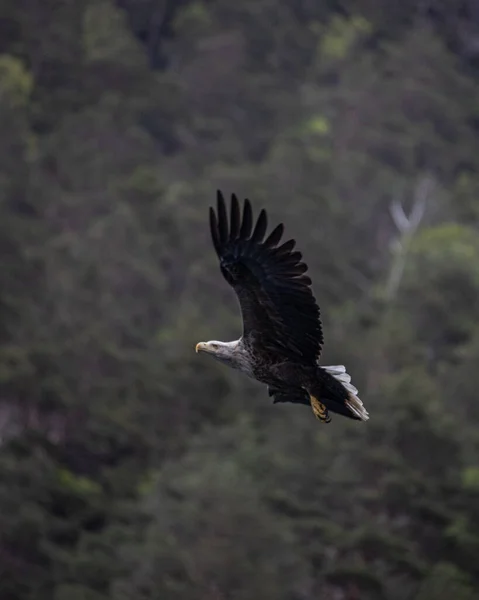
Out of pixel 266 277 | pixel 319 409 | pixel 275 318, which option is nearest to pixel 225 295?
pixel 319 409

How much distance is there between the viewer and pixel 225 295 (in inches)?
1453

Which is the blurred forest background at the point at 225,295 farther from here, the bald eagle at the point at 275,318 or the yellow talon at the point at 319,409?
the bald eagle at the point at 275,318

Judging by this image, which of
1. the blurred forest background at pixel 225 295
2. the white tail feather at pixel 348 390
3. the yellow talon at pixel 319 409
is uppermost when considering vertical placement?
the blurred forest background at pixel 225 295

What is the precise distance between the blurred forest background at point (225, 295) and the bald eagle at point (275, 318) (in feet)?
34.1

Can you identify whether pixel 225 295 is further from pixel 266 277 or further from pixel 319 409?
pixel 266 277

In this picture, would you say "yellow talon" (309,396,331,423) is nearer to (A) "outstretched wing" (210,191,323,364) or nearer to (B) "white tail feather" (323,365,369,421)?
(B) "white tail feather" (323,365,369,421)

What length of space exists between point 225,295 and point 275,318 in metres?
28.2

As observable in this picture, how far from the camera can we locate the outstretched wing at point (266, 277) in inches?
333

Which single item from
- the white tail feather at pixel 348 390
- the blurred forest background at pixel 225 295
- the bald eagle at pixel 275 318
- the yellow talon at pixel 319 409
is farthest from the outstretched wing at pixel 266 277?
the blurred forest background at pixel 225 295

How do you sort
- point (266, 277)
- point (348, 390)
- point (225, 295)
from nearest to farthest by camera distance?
point (266, 277) < point (348, 390) < point (225, 295)

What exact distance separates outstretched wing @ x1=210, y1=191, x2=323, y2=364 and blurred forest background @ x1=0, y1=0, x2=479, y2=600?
10771 millimetres

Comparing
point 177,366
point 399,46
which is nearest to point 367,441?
point 177,366

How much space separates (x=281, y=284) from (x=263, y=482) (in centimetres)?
1502

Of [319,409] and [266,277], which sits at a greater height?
[266,277]
